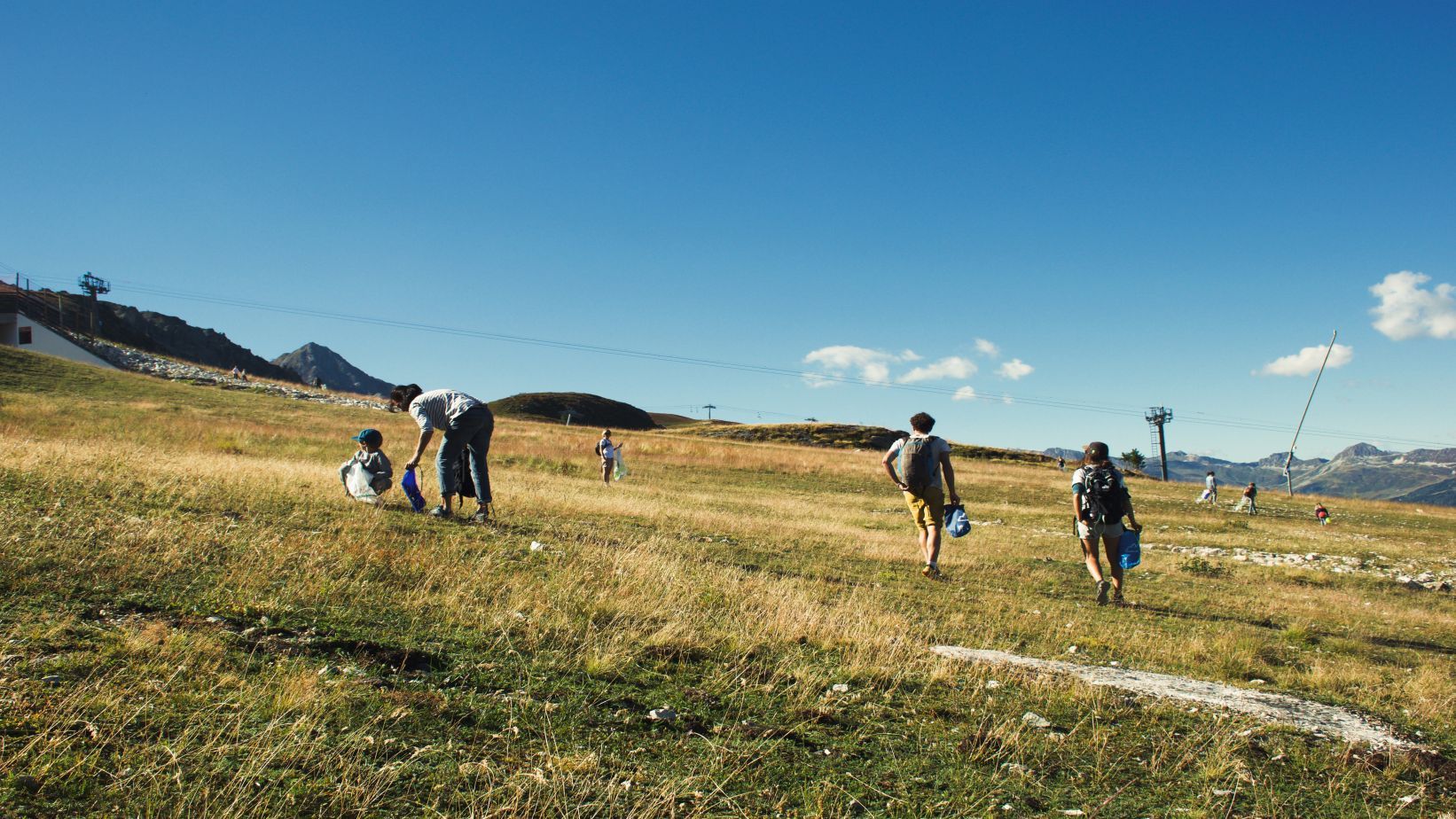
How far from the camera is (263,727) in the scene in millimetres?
3678

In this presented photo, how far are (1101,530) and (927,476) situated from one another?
8.17ft

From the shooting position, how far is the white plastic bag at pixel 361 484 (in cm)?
1118

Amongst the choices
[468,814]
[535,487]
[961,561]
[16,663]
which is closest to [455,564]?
[16,663]

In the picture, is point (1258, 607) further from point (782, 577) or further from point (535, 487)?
point (535, 487)

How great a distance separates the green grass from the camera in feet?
11.4

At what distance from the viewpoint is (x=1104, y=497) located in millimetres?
10609

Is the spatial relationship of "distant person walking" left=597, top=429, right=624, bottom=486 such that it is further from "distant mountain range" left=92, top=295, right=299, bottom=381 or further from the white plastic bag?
"distant mountain range" left=92, top=295, right=299, bottom=381

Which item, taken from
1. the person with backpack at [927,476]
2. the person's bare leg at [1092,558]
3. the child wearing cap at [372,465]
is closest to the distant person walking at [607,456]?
the child wearing cap at [372,465]

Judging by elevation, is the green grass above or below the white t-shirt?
below

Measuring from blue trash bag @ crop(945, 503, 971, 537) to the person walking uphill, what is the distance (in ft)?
22.6

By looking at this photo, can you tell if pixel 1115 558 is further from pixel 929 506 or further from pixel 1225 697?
pixel 1225 697

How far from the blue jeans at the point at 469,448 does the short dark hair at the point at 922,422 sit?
625 cm

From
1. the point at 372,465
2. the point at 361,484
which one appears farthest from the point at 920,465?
the point at 361,484

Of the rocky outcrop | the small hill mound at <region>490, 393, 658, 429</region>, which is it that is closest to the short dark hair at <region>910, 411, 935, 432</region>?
the rocky outcrop
